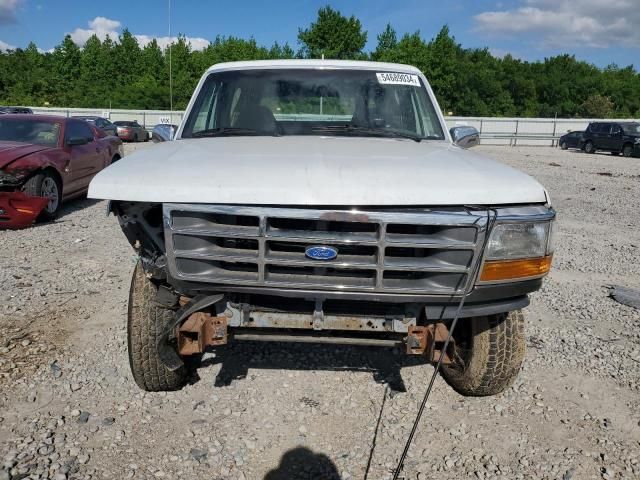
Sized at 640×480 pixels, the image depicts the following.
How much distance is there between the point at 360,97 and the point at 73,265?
142 inches

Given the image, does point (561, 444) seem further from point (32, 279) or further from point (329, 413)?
point (32, 279)

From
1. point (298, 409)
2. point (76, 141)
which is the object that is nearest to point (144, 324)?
point (298, 409)

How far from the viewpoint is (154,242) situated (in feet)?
8.45

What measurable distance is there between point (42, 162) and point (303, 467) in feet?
21.3

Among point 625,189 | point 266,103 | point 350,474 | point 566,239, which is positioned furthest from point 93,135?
point 625,189

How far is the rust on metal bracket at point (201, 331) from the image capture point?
8.61 ft

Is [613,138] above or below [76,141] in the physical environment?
below

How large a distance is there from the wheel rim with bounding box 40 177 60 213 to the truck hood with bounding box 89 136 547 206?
17.8ft

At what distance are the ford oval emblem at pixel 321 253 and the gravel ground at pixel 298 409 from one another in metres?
1.09

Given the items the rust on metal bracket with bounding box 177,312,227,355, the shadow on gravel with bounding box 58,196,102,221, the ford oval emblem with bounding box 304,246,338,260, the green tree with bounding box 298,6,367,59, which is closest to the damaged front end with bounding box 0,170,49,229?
the shadow on gravel with bounding box 58,196,102,221

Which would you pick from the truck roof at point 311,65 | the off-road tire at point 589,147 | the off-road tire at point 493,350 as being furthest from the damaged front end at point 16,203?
the off-road tire at point 589,147

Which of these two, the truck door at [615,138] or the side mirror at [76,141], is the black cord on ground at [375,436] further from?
the truck door at [615,138]

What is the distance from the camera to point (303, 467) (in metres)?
2.66

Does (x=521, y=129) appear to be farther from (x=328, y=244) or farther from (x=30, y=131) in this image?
(x=328, y=244)
